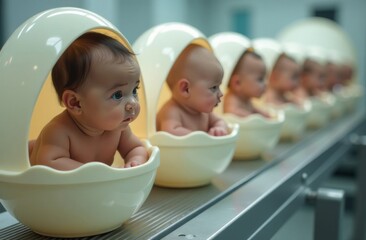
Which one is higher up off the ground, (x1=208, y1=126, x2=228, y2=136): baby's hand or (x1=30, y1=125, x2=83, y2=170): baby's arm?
(x1=30, y1=125, x2=83, y2=170): baby's arm

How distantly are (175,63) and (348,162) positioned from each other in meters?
1.43

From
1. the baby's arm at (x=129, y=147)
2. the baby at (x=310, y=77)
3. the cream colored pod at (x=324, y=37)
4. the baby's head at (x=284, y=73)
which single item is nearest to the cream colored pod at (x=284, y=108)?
the baby's head at (x=284, y=73)

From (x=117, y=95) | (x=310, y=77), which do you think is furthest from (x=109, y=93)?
(x=310, y=77)

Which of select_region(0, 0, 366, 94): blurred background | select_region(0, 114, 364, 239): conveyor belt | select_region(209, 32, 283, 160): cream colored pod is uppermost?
select_region(0, 0, 366, 94): blurred background

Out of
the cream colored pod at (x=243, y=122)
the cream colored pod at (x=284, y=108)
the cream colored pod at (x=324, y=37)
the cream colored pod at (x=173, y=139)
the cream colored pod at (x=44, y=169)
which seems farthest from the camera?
the cream colored pod at (x=324, y=37)

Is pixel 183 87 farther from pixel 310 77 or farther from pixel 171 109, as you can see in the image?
pixel 310 77

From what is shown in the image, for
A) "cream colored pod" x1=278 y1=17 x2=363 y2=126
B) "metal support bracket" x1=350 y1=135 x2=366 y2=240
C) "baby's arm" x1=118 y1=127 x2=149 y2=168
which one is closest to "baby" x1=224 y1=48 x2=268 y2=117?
"baby's arm" x1=118 y1=127 x2=149 y2=168

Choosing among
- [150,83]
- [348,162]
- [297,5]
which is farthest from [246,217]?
[297,5]

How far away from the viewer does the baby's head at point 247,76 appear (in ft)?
2.37

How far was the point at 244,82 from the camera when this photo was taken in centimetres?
72

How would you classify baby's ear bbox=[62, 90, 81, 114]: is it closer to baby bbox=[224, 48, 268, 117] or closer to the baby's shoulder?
the baby's shoulder

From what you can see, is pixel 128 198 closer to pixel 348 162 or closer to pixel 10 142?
pixel 10 142

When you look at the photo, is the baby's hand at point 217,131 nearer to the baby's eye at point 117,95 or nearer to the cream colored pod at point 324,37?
A: the baby's eye at point 117,95

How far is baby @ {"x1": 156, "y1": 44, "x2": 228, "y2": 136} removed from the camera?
0.55 metres
